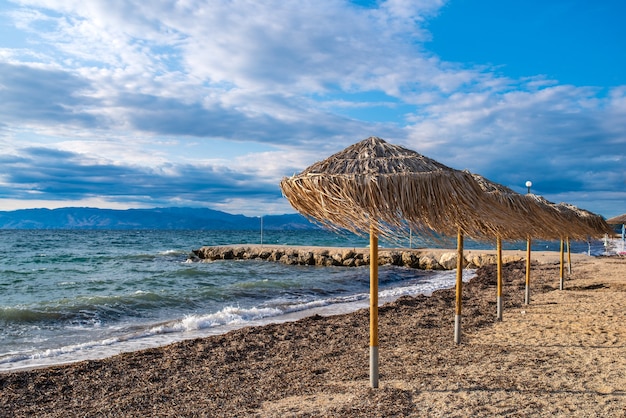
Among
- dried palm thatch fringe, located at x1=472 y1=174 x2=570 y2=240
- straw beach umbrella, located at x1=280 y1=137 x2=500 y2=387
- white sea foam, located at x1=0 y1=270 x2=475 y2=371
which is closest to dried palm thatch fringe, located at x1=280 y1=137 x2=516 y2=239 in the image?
straw beach umbrella, located at x1=280 y1=137 x2=500 y2=387

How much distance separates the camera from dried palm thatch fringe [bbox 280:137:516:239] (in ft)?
12.2

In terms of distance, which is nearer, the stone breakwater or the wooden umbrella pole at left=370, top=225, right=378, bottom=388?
the wooden umbrella pole at left=370, top=225, right=378, bottom=388

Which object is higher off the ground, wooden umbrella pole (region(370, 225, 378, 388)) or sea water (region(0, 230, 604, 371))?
wooden umbrella pole (region(370, 225, 378, 388))

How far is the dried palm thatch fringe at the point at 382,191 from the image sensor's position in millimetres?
3713

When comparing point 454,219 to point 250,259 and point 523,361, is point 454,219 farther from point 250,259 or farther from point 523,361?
point 250,259

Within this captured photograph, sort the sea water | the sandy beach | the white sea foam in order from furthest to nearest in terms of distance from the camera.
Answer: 1. the sea water
2. the white sea foam
3. the sandy beach

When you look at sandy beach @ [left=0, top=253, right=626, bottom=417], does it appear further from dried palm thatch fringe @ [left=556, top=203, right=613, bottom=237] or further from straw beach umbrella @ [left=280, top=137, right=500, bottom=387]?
dried palm thatch fringe @ [left=556, top=203, right=613, bottom=237]

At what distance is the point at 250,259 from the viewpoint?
26.9m

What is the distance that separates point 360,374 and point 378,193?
2.32 metres

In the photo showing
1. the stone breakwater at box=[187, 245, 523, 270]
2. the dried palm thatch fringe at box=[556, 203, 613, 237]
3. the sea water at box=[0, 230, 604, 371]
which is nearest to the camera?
the sea water at box=[0, 230, 604, 371]

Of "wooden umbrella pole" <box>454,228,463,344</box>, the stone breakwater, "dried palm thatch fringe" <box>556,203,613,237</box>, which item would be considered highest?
"dried palm thatch fringe" <box>556,203,613,237</box>

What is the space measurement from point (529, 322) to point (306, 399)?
15.8 feet

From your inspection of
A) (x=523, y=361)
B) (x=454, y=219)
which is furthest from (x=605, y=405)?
(x=454, y=219)

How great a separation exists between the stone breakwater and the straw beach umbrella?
18.5 metres
